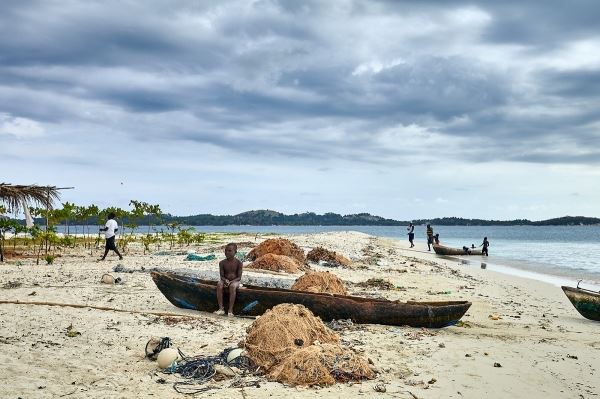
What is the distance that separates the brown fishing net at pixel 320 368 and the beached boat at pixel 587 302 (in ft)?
24.9

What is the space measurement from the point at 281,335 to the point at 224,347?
3.95ft

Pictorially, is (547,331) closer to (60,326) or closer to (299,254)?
(60,326)

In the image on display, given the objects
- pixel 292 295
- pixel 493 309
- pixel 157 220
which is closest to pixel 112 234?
pixel 157 220

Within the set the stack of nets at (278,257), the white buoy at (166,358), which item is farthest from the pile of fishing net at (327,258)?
the white buoy at (166,358)

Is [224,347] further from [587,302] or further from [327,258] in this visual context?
[327,258]

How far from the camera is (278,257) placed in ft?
58.4

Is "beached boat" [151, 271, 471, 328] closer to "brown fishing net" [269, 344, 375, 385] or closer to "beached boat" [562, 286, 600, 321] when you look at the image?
"brown fishing net" [269, 344, 375, 385]

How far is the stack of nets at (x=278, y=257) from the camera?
17.4m

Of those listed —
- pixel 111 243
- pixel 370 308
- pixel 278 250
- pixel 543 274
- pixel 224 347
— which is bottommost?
pixel 543 274

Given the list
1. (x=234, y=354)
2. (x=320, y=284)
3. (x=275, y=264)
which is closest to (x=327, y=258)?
(x=275, y=264)

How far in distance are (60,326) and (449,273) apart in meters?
18.1

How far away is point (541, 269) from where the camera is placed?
27.9 metres

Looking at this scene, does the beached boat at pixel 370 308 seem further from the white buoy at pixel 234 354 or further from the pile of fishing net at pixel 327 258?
the pile of fishing net at pixel 327 258

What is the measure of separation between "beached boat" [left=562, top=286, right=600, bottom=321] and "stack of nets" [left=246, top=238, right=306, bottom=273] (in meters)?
8.40
